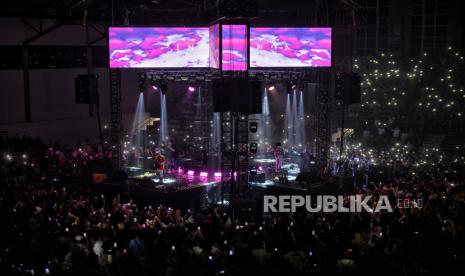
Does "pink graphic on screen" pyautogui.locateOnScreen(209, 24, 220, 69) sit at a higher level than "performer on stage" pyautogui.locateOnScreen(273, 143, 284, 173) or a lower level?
higher

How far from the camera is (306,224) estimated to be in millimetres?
8992

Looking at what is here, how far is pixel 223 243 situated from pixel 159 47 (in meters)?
10.4

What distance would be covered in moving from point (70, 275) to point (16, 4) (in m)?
14.0

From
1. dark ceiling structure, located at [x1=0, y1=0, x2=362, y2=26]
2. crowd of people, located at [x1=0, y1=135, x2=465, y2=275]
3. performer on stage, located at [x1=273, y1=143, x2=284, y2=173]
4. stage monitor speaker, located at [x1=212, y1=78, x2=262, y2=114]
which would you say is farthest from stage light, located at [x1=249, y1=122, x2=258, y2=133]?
crowd of people, located at [x1=0, y1=135, x2=465, y2=275]

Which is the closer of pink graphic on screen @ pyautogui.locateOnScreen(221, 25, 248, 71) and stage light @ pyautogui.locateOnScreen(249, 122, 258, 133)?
pink graphic on screen @ pyautogui.locateOnScreen(221, 25, 248, 71)

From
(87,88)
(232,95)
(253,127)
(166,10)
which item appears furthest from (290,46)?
(87,88)

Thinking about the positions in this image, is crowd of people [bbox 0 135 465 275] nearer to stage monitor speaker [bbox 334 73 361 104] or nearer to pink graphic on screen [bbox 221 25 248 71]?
pink graphic on screen [bbox 221 25 248 71]

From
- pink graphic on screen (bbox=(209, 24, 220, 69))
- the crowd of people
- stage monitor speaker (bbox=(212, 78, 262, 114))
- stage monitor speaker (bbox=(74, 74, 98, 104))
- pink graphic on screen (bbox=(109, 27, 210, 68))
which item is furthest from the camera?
pink graphic on screen (bbox=(109, 27, 210, 68))

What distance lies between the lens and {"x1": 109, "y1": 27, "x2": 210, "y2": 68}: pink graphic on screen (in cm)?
1661

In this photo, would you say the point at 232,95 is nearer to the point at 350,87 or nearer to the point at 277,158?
the point at 350,87

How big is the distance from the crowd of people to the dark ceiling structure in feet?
27.2

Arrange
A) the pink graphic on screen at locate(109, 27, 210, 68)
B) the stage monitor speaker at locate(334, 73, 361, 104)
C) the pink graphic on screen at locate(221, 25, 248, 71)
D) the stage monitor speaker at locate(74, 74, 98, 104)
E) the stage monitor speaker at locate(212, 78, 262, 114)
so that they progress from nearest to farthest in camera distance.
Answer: the stage monitor speaker at locate(212, 78, 262, 114), the pink graphic on screen at locate(221, 25, 248, 71), the stage monitor speaker at locate(334, 73, 361, 104), the stage monitor speaker at locate(74, 74, 98, 104), the pink graphic on screen at locate(109, 27, 210, 68)

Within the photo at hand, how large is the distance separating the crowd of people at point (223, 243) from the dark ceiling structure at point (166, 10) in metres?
8.28

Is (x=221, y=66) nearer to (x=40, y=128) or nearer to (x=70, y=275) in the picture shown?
(x=70, y=275)
